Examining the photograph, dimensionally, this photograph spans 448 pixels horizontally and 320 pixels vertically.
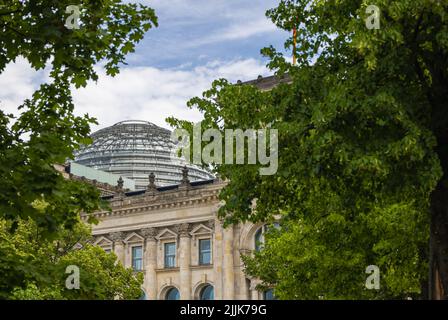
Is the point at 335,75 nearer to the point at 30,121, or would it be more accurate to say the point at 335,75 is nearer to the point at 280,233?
the point at 30,121

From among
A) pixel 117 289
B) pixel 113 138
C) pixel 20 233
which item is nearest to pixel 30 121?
pixel 20 233

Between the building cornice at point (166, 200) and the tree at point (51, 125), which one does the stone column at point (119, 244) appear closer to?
the building cornice at point (166, 200)

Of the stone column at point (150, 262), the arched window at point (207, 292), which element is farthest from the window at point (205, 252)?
the stone column at point (150, 262)

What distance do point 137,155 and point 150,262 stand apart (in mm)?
38577

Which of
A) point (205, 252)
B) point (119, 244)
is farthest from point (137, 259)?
point (205, 252)

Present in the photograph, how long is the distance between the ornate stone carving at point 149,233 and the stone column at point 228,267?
25.7ft

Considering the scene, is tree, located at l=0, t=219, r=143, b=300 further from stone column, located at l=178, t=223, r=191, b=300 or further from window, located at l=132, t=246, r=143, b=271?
window, located at l=132, t=246, r=143, b=271

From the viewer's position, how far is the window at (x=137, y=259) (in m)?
71.2

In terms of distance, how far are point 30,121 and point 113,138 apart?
9413 centimetres

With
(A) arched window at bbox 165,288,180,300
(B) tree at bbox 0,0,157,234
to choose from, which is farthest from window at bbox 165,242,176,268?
(B) tree at bbox 0,0,157,234

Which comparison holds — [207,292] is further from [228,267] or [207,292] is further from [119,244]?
[119,244]

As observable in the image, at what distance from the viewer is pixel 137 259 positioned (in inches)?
2817

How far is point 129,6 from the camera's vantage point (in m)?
17.5

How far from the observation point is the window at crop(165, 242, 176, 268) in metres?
69.4
